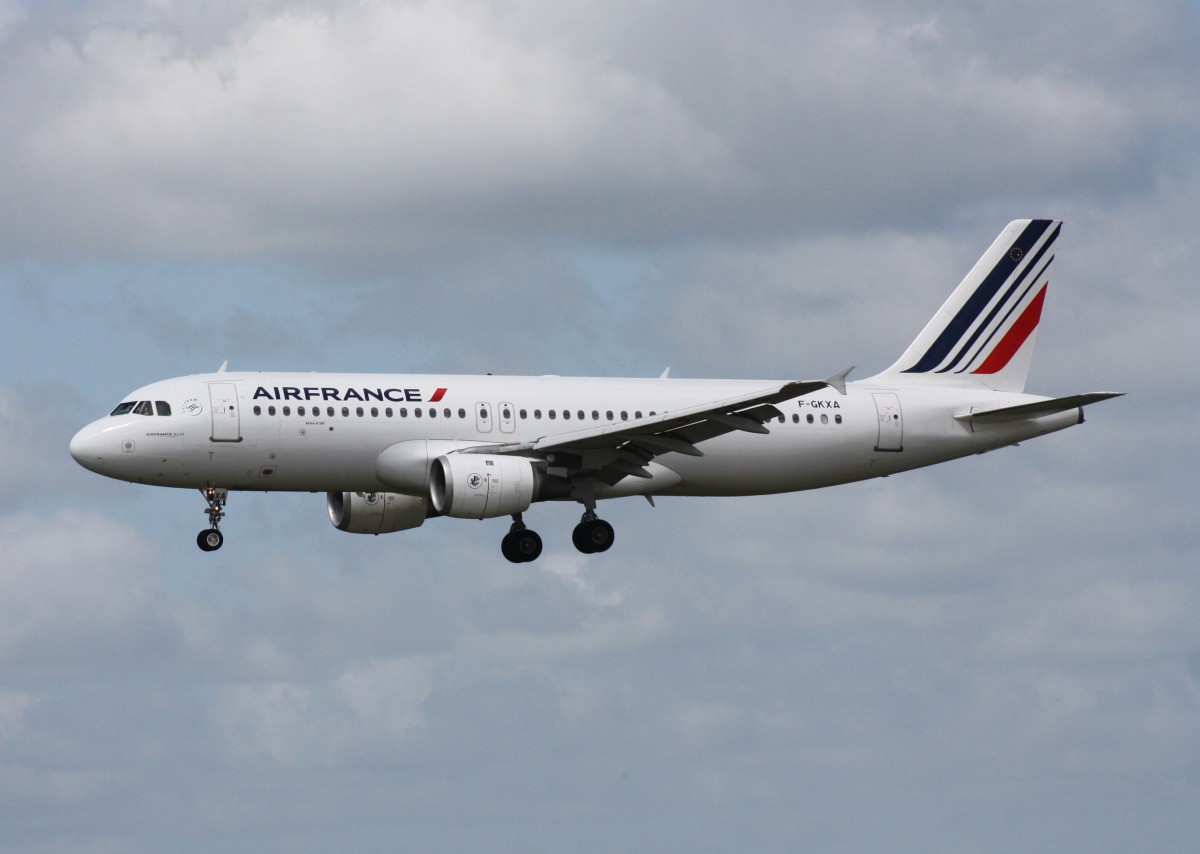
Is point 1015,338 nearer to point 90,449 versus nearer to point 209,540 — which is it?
point 209,540

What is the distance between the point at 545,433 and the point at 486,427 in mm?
1818

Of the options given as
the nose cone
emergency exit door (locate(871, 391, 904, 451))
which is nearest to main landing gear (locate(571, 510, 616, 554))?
emergency exit door (locate(871, 391, 904, 451))

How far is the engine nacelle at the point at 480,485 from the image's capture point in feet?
196

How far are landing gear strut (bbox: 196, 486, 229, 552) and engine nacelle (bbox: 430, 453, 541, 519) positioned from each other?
242 inches

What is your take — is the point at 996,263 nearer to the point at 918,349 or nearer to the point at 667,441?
the point at 918,349

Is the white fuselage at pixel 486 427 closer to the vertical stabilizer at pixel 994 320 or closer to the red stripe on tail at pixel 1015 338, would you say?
the vertical stabilizer at pixel 994 320

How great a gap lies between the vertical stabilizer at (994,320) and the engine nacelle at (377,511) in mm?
16095

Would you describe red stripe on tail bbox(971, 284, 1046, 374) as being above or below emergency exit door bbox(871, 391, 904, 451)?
above

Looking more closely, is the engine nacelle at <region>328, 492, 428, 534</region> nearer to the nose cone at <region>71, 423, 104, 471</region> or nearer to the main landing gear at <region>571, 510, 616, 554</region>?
the main landing gear at <region>571, 510, 616, 554</region>

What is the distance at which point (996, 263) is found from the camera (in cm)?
7244

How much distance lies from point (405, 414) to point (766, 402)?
1089cm

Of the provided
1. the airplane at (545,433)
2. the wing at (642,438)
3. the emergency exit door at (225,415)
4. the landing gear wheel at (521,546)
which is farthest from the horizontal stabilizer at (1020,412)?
the emergency exit door at (225,415)

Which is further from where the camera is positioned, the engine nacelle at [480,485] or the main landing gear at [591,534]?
the main landing gear at [591,534]

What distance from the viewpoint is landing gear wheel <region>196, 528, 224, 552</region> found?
61438 millimetres
